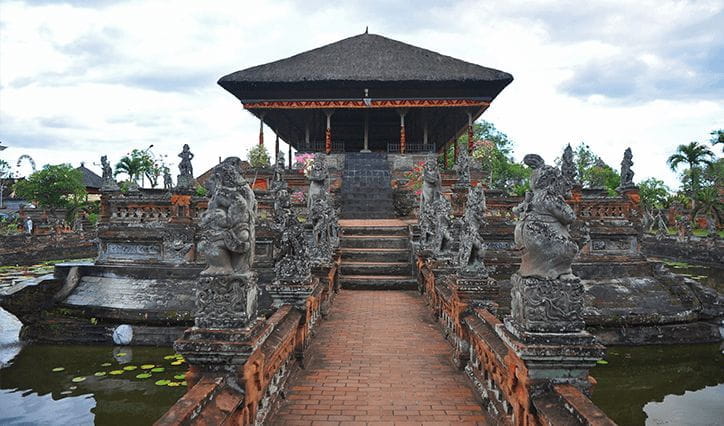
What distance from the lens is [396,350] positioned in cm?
646

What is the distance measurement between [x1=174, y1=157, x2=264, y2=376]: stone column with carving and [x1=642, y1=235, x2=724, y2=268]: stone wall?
2187 centimetres

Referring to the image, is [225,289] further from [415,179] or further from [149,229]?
[415,179]

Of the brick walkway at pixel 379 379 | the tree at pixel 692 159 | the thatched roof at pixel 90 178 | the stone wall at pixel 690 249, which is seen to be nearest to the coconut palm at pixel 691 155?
the tree at pixel 692 159

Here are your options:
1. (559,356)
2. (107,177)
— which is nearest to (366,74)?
(107,177)

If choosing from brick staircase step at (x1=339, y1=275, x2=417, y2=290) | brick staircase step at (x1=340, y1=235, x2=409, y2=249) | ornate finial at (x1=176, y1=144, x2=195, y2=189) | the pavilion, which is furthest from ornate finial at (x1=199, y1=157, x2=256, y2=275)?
the pavilion

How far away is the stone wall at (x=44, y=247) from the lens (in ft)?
69.9

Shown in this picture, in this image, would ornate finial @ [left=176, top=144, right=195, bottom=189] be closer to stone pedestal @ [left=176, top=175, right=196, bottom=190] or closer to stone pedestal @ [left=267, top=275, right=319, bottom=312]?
stone pedestal @ [left=176, top=175, right=196, bottom=190]

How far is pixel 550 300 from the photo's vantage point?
346 cm

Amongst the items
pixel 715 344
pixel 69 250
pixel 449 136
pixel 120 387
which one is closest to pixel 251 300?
pixel 120 387

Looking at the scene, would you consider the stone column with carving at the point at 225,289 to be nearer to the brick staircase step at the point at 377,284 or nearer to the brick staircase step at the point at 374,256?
the brick staircase step at the point at 377,284

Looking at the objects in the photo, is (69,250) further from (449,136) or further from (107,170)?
(449,136)

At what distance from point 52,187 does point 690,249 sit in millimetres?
36577

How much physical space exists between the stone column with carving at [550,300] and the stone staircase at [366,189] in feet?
47.9

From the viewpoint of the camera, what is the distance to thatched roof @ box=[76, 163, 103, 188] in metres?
48.8
